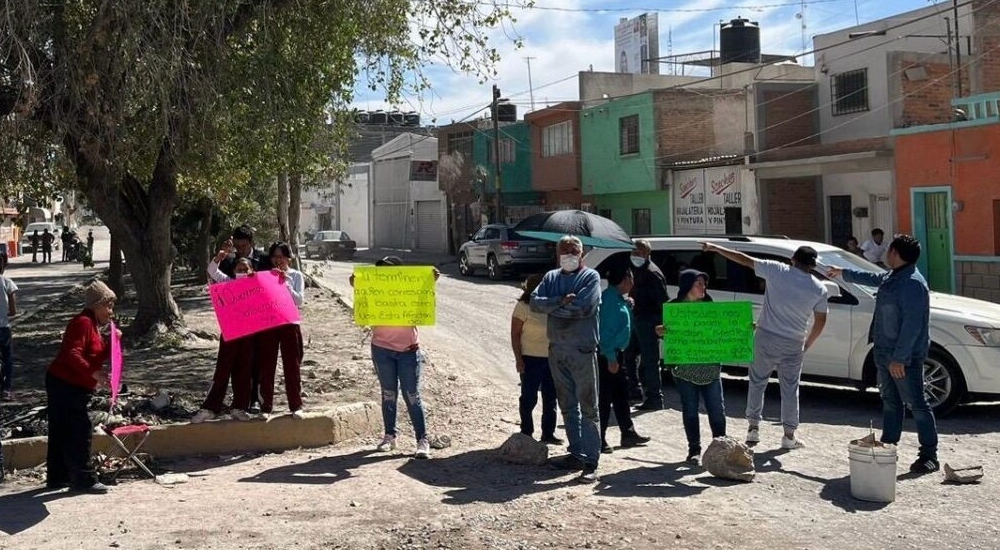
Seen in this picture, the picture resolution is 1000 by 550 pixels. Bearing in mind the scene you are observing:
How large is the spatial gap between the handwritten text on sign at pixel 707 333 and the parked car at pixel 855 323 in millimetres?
807

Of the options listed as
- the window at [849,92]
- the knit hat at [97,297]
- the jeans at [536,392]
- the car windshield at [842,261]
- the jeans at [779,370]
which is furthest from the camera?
the window at [849,92]

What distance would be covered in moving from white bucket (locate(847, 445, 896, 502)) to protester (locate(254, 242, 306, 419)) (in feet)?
14.8

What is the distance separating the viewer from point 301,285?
926 cm

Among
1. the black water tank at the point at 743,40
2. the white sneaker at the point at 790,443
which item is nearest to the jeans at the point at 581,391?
the white sneaker at the point at 790,443

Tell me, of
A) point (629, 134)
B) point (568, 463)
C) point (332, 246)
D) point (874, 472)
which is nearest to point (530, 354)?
point (568, 463)

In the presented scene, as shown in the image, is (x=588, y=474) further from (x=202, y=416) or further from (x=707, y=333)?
(x=202, y=416)

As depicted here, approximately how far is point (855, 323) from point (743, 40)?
107 ft

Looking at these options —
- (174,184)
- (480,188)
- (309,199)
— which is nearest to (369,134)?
(309,199)

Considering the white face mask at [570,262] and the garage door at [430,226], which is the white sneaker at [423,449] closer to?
the white face mask at [570,262]

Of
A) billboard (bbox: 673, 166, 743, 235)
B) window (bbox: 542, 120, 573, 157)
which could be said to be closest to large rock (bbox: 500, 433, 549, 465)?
billboard (bbox: 673, 166, 743, 235)

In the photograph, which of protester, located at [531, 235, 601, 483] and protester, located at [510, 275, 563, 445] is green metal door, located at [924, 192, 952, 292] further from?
protester, located at [531, 235, 601, 483]

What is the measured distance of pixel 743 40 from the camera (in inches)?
1619

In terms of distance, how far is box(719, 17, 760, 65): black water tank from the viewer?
134ft

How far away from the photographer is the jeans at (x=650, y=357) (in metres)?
10.5
